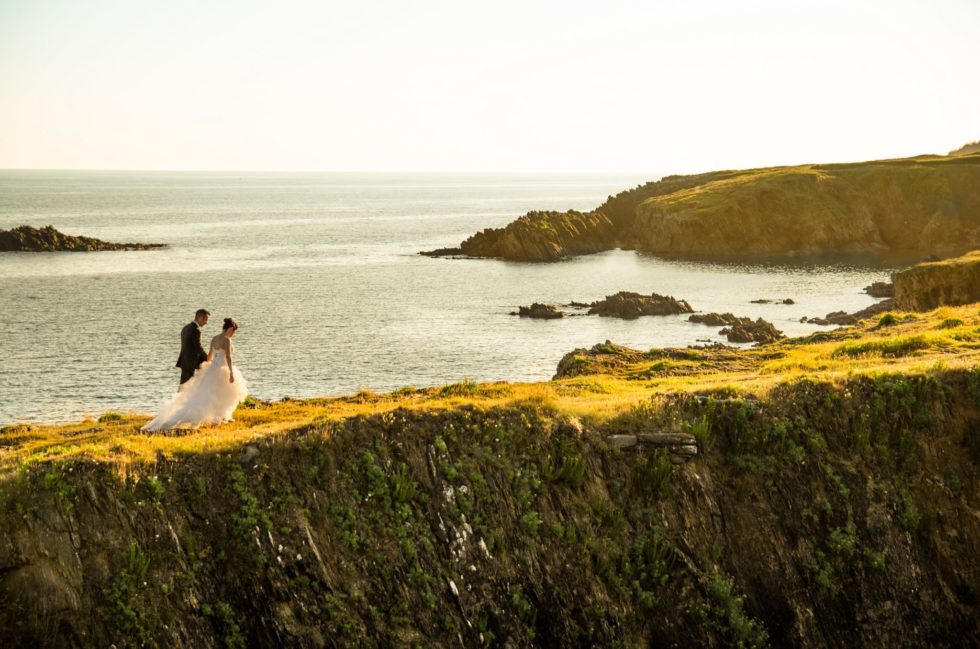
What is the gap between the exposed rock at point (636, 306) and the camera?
88875mm

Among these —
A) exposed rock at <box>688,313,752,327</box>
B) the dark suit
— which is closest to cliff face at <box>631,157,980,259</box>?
exposed rock at <box>688,313,752,327</box>

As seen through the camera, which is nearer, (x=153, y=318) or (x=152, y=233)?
(x=153, y=318)

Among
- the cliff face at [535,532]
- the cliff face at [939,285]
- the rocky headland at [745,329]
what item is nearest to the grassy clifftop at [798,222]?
the rocky headland at [745,329]

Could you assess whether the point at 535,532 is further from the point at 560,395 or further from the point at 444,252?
the point at 444,252

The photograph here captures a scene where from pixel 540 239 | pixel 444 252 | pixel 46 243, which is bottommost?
pixel 444 252

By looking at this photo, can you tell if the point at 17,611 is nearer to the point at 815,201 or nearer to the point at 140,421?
the point at 140,421

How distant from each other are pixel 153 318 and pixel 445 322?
27.4m

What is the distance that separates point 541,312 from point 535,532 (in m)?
67.9

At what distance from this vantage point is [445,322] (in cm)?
8619

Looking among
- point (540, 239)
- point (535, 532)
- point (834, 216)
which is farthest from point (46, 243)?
point (535, 532)

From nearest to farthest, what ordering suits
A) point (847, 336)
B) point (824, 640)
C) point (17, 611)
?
point (17, 611) → point (824, 640) → point (847, 336)

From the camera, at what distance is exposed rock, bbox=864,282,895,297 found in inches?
4021

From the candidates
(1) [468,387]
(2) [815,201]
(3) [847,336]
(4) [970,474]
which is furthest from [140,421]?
(2) [815,201]

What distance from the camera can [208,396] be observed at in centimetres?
2333
